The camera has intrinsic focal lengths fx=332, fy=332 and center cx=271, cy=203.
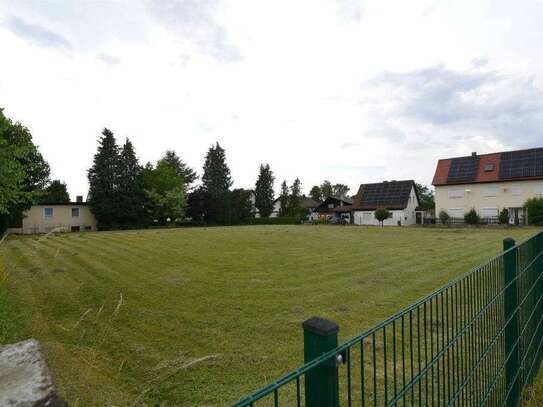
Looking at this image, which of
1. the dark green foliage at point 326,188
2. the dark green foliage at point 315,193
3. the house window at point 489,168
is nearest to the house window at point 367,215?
the house window at point 489,168

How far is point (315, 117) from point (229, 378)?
20.0m

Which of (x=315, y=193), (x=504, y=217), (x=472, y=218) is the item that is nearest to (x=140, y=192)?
(x=472, y=218)

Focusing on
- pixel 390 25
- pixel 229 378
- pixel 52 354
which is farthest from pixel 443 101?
pixel 52 354

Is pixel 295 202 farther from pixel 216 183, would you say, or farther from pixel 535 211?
pixel 535 211

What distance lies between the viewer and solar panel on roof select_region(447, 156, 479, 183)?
1575 inches

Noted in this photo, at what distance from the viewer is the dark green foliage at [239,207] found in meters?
53.0

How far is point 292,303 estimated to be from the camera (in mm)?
7266

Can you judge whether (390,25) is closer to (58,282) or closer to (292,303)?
(292,303)

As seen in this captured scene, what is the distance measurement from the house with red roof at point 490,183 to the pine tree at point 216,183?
99.1ft

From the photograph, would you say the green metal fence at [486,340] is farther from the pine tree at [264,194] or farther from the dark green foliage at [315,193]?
the dark green foliage at [315,193]

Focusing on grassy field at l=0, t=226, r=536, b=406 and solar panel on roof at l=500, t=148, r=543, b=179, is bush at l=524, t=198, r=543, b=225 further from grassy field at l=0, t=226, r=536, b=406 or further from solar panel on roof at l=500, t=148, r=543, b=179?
grassy field at l=0, t=226, r=536, b=406

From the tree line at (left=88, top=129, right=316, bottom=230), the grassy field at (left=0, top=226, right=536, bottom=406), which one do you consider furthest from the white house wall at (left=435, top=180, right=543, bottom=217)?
the grassy field at (left=0, top=226, right=536, bottom=406)

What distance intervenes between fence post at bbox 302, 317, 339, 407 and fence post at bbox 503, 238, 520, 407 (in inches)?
118

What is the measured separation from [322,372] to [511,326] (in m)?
3.28
